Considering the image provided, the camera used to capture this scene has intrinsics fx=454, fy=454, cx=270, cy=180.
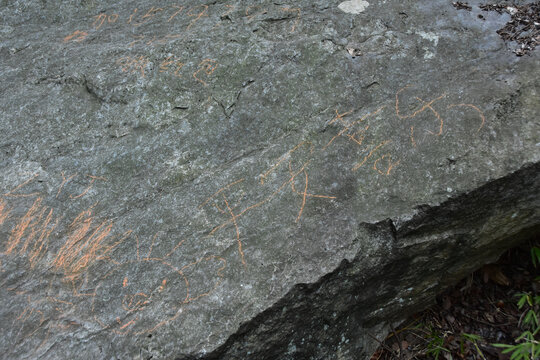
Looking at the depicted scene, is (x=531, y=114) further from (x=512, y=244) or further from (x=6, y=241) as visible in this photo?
(x=6, y=241)

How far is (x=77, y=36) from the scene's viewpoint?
268 cm

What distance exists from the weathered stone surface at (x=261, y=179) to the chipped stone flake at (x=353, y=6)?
11mm

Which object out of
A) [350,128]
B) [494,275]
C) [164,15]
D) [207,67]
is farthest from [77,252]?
[494,275]

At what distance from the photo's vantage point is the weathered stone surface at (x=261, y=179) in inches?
71.8

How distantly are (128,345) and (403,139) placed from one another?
144cm

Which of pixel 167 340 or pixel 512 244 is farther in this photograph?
pixel 512 244

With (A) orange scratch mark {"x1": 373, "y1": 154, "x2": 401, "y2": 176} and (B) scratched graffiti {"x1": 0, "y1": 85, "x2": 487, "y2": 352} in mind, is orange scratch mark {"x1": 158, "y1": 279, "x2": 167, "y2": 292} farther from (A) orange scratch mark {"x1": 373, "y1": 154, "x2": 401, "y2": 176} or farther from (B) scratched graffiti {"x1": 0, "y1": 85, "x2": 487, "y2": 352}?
(A) orange scratch mark {"x1": 373, "y1": 154, "x2": 401, "y2": 176}

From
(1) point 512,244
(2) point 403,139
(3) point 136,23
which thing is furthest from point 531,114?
(3) point 136,23

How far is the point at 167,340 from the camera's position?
5.65 ft

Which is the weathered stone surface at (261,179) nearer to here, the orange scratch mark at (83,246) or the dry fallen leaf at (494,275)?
the orange scratch mark at (83,246)

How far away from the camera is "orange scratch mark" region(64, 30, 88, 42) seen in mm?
2664

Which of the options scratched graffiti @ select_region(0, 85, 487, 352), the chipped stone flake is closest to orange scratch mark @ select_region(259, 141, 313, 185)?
scratched graffiti @ select_region(0, 85, 487, 352)

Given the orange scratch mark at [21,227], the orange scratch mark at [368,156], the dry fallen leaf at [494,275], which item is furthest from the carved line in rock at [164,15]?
the dry fallen leaf at [494,275]

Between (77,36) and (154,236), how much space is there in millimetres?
1460
